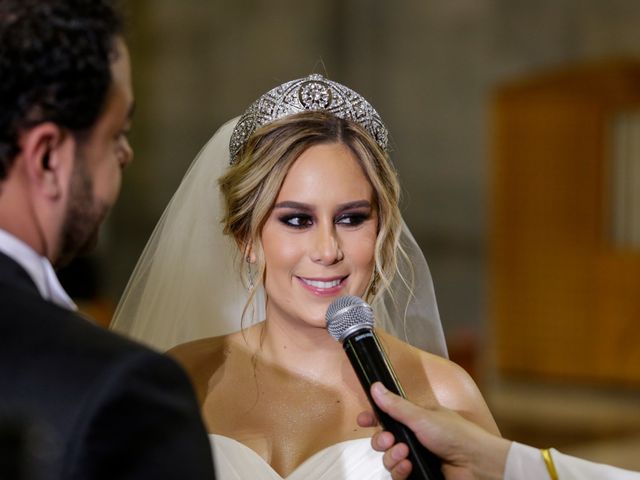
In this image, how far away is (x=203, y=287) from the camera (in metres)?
3.07

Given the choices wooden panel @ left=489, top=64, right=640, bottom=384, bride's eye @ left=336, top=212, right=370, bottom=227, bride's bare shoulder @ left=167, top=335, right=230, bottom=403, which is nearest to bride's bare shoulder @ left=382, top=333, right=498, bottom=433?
bride's eye @ left=336, top=212, right=370, bottom=227

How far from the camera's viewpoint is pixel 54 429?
1.34m

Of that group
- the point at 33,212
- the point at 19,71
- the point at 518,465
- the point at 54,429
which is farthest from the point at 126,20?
the point at 518,465

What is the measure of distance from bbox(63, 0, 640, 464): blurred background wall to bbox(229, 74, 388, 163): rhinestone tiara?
696 centimetres

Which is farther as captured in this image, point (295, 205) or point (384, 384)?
point (295, 205)

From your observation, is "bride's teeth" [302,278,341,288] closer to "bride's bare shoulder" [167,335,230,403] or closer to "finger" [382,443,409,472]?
"bride's bare shoulder" [167,335,230,403]

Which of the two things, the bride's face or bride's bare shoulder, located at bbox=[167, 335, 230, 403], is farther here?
bride's bare shoulder, located at bbox=[167, 335, 230, 403]

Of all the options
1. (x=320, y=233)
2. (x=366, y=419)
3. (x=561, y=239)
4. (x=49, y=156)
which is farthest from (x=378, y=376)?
(x=561, y=239)

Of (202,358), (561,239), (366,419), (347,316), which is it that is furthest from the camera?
(561,239)

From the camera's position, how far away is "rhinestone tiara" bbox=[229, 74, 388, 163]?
270 cm

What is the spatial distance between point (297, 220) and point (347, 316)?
0.49 meters

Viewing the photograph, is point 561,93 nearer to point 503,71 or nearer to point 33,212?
point 503,71

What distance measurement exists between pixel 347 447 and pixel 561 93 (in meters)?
7.56

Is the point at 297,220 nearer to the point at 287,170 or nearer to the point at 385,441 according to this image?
the point at 287,170
